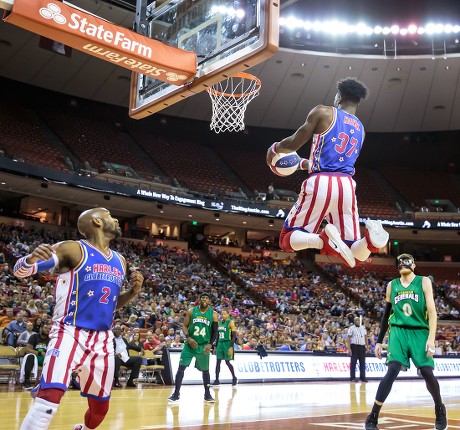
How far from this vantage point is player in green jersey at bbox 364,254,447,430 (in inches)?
230

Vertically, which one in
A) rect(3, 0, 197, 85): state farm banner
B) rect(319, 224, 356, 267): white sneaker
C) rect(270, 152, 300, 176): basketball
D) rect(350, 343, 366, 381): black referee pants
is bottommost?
rect(350, 343, 366, 381): black referee pants

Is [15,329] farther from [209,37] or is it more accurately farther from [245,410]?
[209,37]

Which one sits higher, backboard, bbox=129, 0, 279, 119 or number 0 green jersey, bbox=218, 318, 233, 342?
backboard, bbox=129, 0, 279, 119

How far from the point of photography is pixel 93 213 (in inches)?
171

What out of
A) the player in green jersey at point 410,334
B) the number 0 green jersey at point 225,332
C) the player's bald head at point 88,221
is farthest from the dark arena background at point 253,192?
the player's bald head at point 88,221

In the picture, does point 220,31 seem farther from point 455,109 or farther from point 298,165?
point 455,109

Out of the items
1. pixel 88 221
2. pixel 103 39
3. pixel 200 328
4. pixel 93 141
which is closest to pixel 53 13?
pixel 103 39

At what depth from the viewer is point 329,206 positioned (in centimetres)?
404

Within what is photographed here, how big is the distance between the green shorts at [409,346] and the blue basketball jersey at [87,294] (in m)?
3.22

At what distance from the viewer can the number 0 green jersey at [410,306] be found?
6.04 metres

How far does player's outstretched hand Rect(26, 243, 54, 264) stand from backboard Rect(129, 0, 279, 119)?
302 cm

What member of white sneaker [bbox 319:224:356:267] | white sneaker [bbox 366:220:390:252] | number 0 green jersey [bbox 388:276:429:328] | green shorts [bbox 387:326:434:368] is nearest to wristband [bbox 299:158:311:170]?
white sneaker [bbox 319:224:356:267]

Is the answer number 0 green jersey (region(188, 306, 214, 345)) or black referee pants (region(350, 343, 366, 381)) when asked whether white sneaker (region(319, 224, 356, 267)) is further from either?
black referee pants (region(350, 343, 366, 381))

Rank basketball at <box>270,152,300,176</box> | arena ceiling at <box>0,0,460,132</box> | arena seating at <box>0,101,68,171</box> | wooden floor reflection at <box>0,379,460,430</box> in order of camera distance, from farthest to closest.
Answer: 1. arena ceiling at <box>0,0,460,132</box>
2. arena seating at <box>0,101,68,171</box>
3. wooden floor reflection at <box>0,379,460,430</box>
4. basketball at <box>270,152,300,176</box>
